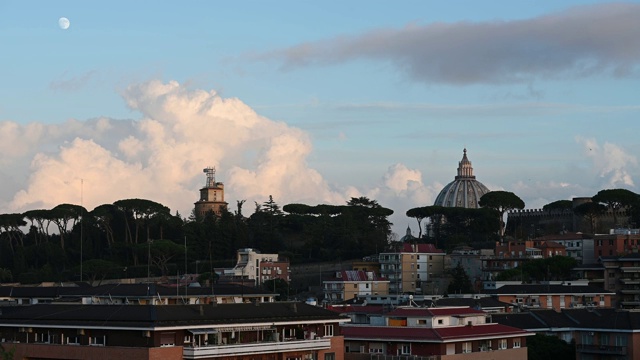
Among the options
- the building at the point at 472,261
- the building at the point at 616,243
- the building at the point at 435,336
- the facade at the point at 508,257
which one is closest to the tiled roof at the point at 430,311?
the building at the point at 435,336

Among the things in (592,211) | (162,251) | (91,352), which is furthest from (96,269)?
(91,352)

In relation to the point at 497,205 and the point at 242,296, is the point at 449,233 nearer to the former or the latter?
the point at 497,205

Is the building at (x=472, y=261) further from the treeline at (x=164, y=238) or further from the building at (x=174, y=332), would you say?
the building at (x=174, y=332)

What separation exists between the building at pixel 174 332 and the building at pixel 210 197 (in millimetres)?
92560

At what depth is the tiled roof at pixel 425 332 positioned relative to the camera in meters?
45.4

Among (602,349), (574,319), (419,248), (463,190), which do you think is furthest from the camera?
(463,190)

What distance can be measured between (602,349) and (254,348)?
882 inches

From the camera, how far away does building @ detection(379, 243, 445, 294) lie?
100m

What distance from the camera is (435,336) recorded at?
45.1 metres

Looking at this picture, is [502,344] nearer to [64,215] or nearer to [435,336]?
[435,336]

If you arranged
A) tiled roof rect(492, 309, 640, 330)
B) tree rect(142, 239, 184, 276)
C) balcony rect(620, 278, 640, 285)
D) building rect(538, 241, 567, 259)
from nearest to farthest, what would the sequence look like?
tiled roof rect(492, 309, 640, 330)
balcony rect(620, 278, 640, 285)
building rect(538, 241, 567, 259)
tree rect(142, 239, 184, 276)

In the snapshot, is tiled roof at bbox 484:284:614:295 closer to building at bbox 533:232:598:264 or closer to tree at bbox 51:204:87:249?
building at bbox 533:232:598:264

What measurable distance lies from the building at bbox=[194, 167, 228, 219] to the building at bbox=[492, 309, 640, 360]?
77273 millimetres

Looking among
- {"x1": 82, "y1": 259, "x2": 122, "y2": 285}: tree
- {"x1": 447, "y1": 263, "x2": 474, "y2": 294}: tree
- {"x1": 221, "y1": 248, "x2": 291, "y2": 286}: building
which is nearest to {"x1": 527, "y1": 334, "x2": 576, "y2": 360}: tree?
{"x1": 447, "y1": 263, "x2": 474, "y2": 294}: tree
